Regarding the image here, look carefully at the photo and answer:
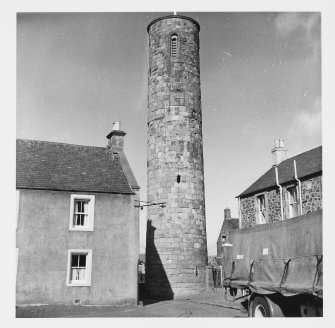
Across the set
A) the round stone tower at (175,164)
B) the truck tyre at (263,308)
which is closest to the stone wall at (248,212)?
the round stone tower at (175,164)

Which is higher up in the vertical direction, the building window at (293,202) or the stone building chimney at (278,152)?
the stone building chimney at (278,152)

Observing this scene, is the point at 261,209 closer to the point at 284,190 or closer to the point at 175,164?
the point at 284,190

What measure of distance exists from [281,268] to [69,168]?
31.6 ft

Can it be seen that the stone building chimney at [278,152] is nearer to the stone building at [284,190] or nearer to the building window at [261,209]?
the stone building at [284,190]

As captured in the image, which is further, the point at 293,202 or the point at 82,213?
the point at 293,202

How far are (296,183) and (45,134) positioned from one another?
9.39 metres

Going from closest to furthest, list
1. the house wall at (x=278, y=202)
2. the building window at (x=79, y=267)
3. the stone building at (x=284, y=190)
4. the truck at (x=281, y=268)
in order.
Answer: the truck at (x=281, y=268)
the building window at (x=79, y=267)
the house wall at (x=278, y=202)
the stone building at (x=284, y=190)

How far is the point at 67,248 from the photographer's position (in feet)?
47.5

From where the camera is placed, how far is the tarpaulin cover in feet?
25.4

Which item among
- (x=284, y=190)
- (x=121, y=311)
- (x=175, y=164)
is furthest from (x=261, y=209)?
(x=121, y=311)

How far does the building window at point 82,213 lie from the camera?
14828 mm

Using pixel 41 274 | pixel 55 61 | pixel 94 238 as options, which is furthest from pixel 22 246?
pixel 55 61

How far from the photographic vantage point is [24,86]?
12906mm

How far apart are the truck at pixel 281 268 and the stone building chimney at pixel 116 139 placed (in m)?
8.67
